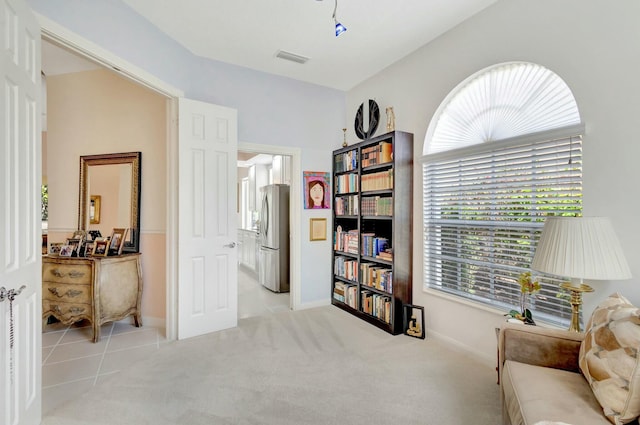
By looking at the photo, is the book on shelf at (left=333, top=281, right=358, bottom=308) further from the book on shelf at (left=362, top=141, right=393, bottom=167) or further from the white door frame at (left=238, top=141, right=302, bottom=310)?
the book on shelf at (left=362, top=141, right=393, bottom=167)

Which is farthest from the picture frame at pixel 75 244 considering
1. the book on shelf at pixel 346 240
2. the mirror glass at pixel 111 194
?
the book on shelf at pixel 346 240

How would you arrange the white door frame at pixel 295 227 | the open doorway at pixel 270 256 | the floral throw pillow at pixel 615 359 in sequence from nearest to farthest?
the floral throw pillow at pixel 615 359, the white door frame at pixel 295 227, the open doorway at pixel 270 256

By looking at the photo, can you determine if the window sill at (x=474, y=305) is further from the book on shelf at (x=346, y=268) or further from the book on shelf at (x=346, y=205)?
the book on shelf at (x=346, y=205)

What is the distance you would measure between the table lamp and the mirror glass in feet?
12.2

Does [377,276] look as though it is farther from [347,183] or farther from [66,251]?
[66,251]

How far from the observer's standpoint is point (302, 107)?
157 inches

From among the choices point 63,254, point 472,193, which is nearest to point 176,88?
point 63,254

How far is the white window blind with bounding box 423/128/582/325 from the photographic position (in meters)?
2.09

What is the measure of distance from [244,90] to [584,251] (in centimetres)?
348

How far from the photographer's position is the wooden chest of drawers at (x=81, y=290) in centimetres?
293

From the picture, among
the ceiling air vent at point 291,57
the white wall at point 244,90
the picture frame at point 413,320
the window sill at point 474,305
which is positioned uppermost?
the ceiling air vent at point 291,57

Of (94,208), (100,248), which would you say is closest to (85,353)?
(100,248)

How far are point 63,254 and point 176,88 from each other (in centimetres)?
206

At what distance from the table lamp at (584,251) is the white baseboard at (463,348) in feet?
4.03
